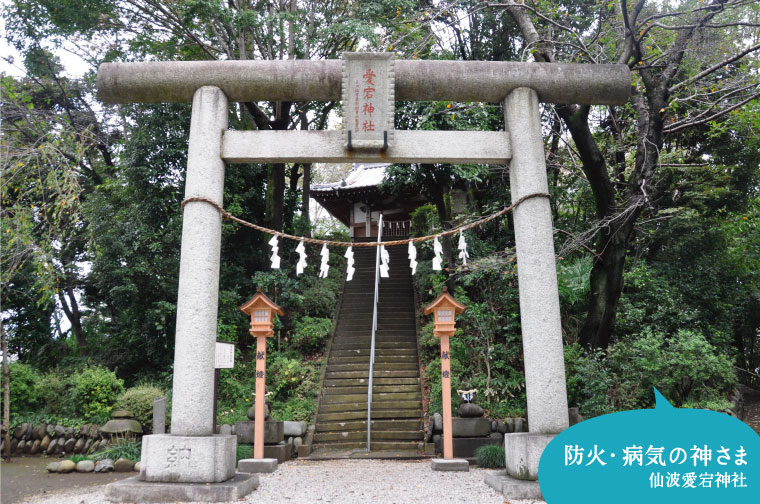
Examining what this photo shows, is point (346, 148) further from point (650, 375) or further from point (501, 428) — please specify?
point (650, 375)

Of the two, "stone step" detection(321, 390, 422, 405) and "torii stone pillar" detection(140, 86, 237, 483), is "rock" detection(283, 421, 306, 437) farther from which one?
"torii stone pillar" detection(140, 86, 237, 483)

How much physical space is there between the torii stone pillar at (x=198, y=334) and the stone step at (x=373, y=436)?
4.00m

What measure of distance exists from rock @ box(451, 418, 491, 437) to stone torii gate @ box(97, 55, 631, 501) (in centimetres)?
290

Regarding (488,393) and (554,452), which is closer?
(554,452)

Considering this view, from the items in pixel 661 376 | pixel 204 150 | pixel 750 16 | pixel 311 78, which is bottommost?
pixel 661 376

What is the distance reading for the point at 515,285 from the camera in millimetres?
10508

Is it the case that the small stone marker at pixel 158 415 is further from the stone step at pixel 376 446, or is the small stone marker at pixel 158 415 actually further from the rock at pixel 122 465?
the stone step at pixel 376 446

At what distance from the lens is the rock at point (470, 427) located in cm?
828

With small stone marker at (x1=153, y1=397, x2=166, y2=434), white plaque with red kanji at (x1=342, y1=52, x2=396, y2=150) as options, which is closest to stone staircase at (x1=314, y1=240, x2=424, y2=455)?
small stone marker at (x1=153, y1=397, x2=166, y2=434)

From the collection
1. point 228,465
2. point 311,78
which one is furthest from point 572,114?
point 228,465

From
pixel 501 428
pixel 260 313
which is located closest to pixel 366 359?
pixel 501 428

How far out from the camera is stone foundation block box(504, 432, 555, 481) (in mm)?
5129

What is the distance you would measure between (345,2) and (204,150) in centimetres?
817

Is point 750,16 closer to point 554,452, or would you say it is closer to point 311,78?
point 311,78
